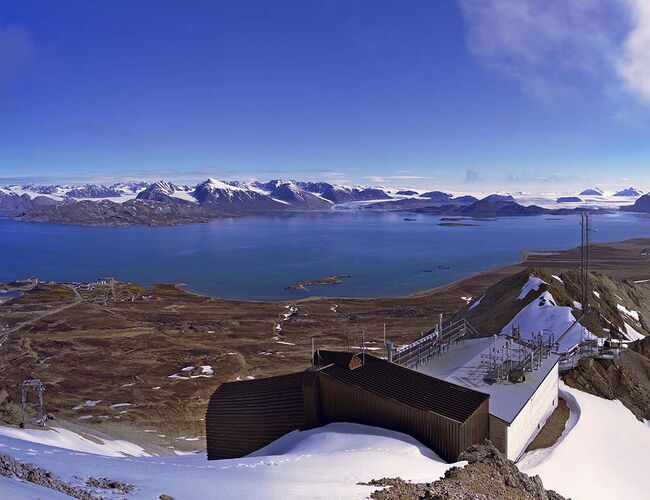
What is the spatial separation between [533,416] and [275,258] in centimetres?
6831

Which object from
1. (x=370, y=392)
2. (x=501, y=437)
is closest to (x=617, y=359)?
(x=501, y=437)

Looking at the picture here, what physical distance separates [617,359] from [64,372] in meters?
28.6

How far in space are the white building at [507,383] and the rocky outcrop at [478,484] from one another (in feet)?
5.41

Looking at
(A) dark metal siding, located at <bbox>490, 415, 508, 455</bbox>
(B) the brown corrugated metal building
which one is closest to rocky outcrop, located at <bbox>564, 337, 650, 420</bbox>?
(A) dark metal siding, located at <bbox>490, 415, 508, 455</bbox>

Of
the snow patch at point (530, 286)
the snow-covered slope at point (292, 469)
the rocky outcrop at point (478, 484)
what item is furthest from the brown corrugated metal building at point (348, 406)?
the snow patch at point (530, 286)

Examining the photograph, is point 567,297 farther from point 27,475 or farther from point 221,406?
point 27,475

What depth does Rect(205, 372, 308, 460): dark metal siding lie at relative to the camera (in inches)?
555

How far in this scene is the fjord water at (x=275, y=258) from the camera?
6053 cm

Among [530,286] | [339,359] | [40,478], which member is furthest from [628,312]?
[40,478]

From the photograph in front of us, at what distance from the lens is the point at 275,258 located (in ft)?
266

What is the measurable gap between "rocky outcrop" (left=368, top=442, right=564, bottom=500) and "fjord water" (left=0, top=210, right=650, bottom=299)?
42.4m

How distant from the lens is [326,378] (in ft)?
44.6

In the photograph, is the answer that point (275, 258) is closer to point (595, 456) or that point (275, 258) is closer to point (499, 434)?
point (595, 456)

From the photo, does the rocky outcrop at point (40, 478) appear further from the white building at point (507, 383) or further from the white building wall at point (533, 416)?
the white building wall at point (533, 416)
